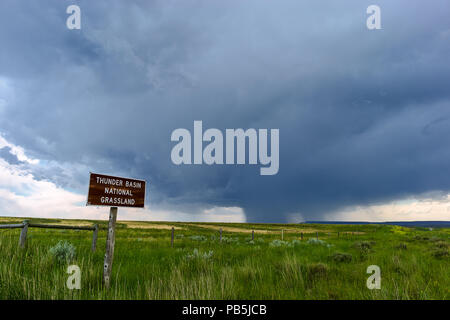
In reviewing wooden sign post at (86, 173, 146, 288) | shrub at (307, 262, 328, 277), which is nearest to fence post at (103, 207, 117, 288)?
wooden sign post at (86, 173, 146, 288)

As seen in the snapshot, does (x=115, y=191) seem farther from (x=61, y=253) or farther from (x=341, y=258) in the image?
(x=341, y=258)

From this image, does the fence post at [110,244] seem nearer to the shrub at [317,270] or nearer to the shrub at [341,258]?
the shrub at [317,270]

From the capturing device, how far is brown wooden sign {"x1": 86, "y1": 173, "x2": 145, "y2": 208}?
18.2ft

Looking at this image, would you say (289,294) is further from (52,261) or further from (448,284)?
(52,261)

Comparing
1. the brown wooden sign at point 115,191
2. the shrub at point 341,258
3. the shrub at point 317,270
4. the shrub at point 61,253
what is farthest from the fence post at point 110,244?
the shrub at point 341,258

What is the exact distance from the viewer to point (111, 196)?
5871mm

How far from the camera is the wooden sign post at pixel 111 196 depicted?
5.58 meters

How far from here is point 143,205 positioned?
641 centimetres

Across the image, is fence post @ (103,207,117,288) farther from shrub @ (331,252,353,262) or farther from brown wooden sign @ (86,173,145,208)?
shrub @ (331,252,353,262)

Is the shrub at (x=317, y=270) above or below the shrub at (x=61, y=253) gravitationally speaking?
below
